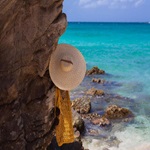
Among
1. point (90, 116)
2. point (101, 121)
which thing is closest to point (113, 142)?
point (101, 121)

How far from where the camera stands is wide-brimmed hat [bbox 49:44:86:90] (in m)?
6.87

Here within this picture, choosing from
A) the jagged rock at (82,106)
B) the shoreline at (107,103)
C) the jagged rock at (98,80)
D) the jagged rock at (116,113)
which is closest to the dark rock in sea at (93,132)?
the shoreline at (107,103)

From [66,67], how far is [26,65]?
0.85m

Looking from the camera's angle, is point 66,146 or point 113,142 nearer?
point 66,146

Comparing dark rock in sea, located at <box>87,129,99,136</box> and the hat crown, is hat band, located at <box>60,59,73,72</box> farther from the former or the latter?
dark rock in sea, located at <box>87,129,99,136</box>

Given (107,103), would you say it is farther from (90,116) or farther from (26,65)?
(26,65)

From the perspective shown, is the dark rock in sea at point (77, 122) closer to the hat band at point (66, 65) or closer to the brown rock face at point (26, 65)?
the brown rock face at point (26, 65)

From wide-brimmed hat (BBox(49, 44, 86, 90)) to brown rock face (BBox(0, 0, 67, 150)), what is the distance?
6.7 inches

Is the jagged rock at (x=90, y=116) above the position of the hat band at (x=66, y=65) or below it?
below

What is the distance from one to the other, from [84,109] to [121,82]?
7.97 meters

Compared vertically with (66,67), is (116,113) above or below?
below

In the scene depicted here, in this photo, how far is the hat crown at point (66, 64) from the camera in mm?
6961

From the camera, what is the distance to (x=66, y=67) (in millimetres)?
7016

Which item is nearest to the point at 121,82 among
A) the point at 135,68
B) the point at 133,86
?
the point at 133,86
